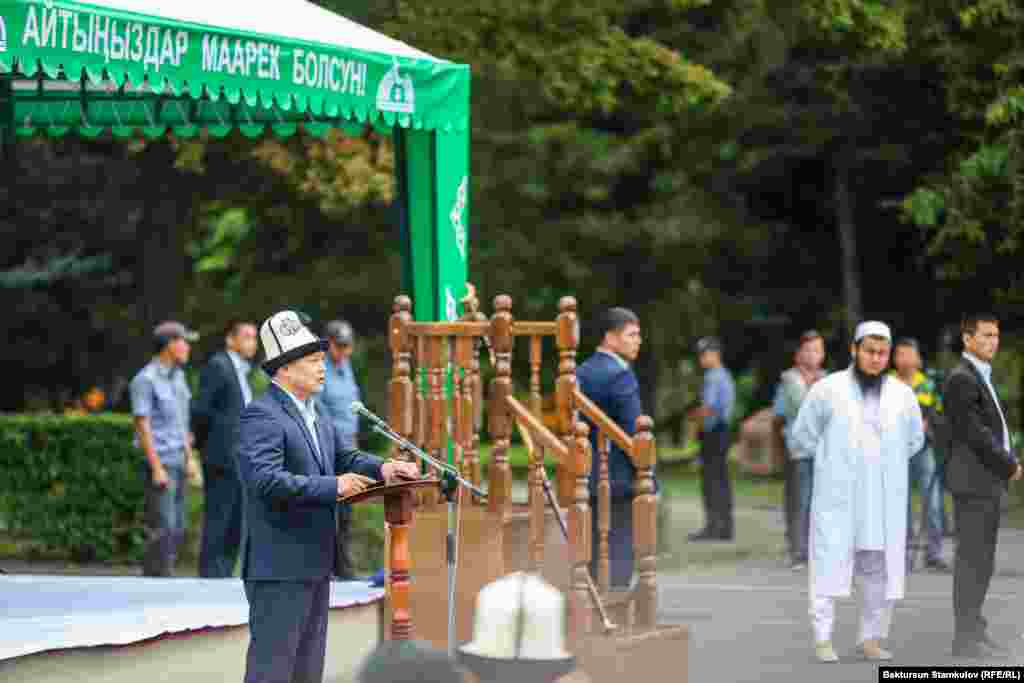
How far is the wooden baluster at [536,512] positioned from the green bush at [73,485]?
22.3 ft

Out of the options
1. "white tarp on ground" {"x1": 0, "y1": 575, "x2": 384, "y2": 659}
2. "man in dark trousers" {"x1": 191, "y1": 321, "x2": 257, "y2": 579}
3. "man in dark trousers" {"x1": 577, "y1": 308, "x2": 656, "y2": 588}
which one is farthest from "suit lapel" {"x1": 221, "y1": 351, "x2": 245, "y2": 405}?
"man in dark trousers" {"x1": 577, "y1": 308, "x2": 656, "y2": 588}

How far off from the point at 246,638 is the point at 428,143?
337cm

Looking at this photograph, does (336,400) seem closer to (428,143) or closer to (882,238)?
(428,143)

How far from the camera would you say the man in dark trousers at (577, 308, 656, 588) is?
39.2 ft

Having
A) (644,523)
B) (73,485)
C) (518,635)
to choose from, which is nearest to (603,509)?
(644,523)

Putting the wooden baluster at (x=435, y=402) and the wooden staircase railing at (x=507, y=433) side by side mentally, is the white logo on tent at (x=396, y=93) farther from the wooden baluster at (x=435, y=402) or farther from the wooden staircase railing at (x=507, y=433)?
the wooden baluster at (x=435, y=402)

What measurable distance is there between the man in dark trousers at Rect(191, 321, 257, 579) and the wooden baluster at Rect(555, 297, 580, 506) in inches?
154

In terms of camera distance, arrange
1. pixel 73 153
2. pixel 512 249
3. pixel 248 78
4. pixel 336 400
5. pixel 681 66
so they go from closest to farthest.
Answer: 1. pixel 248 78
2. pixel 336 400
3. pixel 681 66
4. pixel 73 153
5. pixel 512 249

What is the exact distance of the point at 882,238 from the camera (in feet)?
102

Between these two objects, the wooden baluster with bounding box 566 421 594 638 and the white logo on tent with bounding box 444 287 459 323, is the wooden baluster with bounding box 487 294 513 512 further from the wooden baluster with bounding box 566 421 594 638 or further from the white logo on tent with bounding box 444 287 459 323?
the white logo on tent with bounding box 444 287 459 323

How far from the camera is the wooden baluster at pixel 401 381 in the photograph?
10438mm

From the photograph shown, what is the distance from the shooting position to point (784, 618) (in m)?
13.3

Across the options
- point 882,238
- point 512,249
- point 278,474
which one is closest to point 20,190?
point 512,249

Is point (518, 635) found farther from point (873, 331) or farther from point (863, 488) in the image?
point (873, 331)
